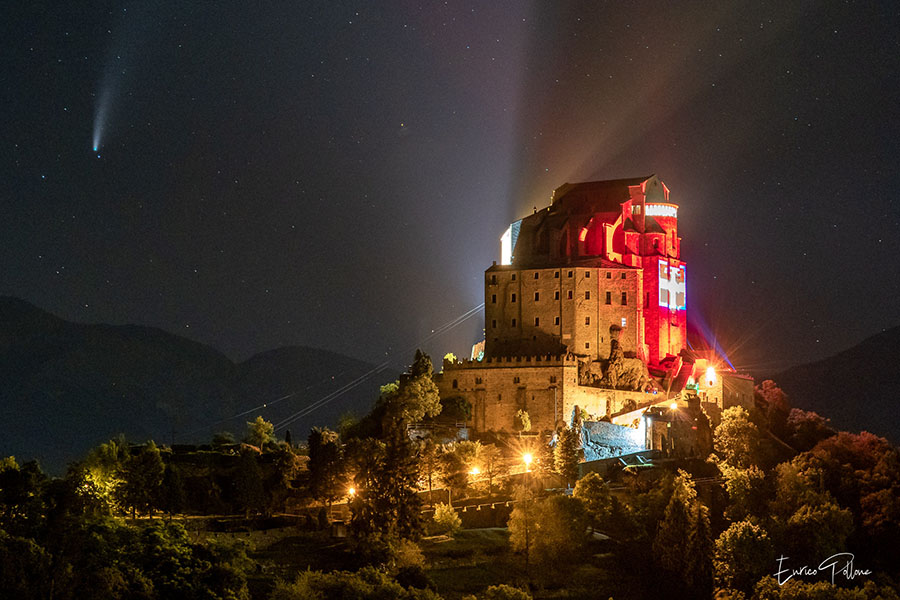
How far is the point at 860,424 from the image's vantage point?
163 meters

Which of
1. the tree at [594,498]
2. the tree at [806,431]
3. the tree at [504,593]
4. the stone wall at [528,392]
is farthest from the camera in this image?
the tree at [806,431]

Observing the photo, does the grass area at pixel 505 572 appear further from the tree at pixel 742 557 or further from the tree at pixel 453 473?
the tree at pixel 453 473

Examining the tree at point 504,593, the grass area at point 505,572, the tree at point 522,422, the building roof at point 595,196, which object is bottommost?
the tree at point 504,593

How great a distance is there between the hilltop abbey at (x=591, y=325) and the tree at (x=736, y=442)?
3.09m

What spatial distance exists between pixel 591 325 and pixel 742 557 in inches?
1146

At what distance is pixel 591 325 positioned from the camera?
89.9 meters

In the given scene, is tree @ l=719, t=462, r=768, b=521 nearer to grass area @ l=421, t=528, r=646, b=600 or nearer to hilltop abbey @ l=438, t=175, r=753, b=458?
hilltop abbey @ l=438, t=175, r=753, b=458

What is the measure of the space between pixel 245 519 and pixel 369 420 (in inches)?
795

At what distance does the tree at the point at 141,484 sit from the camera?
209 feet

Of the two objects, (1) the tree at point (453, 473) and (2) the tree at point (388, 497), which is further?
(1) the tree at point (453, 473)

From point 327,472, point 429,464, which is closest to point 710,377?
point 429,464

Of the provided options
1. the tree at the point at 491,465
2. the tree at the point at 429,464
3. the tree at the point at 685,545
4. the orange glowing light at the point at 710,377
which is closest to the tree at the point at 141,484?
the tree at the point at 429,464

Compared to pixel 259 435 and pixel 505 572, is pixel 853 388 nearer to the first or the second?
pixel 259 435

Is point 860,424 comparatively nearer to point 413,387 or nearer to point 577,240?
point 577,240
